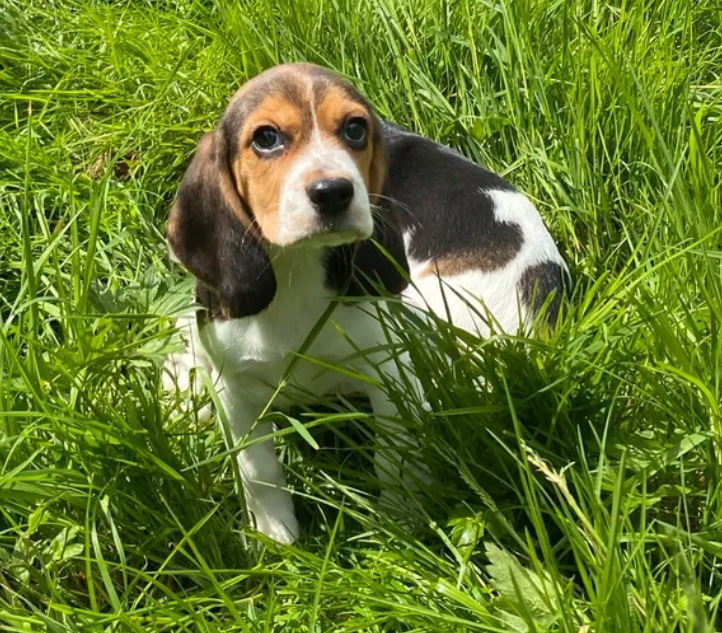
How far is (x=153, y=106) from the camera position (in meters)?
4.02

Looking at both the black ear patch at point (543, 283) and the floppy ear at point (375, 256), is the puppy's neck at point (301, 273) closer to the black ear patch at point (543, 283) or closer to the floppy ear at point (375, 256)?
the floppy ear at point (375, 256)

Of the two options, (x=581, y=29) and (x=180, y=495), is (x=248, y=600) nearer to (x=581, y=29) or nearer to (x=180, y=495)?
(x=180, y=495)

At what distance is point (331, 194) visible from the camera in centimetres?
219

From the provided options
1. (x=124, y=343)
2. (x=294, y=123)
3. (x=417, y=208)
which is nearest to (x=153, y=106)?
(x=417, y=208)

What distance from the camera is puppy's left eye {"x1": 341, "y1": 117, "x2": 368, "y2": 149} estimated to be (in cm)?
247

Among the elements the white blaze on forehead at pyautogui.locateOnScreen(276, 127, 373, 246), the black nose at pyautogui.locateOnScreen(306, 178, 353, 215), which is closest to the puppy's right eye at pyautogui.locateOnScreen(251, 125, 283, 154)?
the white blaze on forehead at pyautogui.locateOnScreen(276, 127, 373, 246)

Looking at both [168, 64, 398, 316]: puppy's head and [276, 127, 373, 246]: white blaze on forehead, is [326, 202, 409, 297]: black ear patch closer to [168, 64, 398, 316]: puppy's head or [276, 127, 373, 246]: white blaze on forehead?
[168, 64, 398, 316]: puppy's head

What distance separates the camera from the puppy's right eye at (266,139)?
242 cm

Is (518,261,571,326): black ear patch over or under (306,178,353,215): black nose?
under

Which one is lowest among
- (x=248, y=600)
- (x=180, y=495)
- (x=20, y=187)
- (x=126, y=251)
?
(x=248, y=600)

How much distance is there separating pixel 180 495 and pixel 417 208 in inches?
62.4

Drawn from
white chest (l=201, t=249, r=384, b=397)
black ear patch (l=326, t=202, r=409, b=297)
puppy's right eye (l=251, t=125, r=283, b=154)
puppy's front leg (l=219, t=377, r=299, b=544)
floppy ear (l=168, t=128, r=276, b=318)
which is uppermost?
puppy's right eye (l=251, t=125, r=283, b=154)

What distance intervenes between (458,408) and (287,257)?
64 centimetres

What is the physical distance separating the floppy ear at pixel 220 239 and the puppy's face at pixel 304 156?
35 mm
